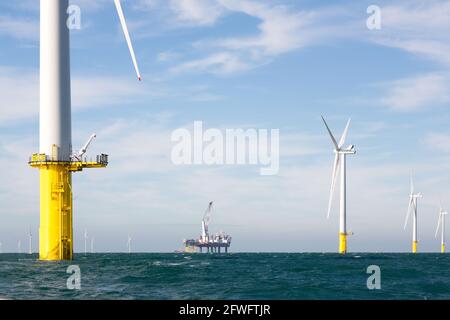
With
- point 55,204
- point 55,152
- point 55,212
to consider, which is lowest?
point 55,212

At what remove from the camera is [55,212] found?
310 ft

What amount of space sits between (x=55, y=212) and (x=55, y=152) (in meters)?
8.74

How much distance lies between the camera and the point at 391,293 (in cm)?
5969

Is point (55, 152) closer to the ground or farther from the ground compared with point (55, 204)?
farther from the ground

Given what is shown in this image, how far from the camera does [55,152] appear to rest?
94.1 metres

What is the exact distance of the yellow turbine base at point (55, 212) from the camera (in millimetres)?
94188

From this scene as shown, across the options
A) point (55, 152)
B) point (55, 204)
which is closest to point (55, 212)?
point (55, 204)

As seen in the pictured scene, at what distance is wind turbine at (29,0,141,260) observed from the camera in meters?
94.2

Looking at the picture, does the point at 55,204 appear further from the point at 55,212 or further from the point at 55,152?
the point at 55,152

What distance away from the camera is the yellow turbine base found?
94188mm

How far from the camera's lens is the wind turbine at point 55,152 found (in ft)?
309
